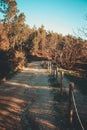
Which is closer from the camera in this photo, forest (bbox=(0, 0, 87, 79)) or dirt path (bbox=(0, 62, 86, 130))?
dirt path (bbox=(0, 62, 86, 130))

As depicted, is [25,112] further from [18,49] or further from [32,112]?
[18,49]

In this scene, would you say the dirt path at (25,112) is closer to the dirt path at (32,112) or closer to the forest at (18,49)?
the dirt path at (32,112)

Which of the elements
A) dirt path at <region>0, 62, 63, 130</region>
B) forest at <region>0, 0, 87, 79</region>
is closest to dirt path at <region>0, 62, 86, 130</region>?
dirt path at <region>0, 62, 63, 130</region>

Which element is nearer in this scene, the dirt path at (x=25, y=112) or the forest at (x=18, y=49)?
the dirt path at (x=25, y=112)

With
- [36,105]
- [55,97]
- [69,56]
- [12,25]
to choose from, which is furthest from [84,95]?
[12,25]

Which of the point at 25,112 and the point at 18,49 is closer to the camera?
the point at 25,112

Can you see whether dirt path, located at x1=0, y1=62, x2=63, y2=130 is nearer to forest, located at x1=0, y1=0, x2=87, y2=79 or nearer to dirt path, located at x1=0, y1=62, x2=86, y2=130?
dirt path, located at x1=0, y1=62, x2=86, y2=130

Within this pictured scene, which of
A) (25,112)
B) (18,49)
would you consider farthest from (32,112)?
(18,49)

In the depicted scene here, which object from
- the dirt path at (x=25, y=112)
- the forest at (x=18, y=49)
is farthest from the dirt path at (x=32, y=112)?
the forest at (x=18, y=49)

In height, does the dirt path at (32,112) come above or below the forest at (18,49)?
below

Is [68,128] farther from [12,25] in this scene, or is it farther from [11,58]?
[12,25]

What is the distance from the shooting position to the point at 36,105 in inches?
520

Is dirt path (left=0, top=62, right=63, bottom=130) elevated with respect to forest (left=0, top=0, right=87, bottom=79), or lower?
lower

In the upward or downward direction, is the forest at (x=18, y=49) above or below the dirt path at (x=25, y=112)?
above
